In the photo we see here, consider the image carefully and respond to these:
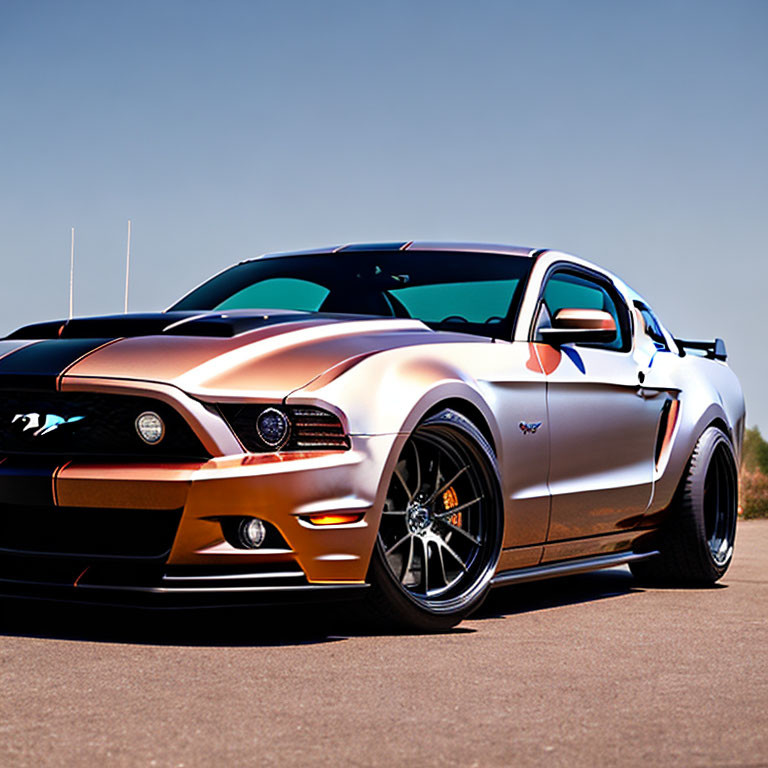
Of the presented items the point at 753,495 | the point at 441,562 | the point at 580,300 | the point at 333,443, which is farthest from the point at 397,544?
the point at 753,495

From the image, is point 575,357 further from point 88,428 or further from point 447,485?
point 88,428

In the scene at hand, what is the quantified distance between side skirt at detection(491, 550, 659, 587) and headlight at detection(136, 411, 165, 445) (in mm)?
1462

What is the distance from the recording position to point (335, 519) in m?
4.43

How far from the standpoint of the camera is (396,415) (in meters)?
4.61

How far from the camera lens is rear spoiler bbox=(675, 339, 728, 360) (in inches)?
308

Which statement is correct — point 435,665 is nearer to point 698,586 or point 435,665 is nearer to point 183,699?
point 183,699

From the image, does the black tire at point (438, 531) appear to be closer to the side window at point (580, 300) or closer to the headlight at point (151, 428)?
the headlight at point (151, 428)

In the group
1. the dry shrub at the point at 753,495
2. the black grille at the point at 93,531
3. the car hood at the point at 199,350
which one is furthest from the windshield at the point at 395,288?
the dry shrub at the point at 753,495

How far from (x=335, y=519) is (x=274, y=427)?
0.35m

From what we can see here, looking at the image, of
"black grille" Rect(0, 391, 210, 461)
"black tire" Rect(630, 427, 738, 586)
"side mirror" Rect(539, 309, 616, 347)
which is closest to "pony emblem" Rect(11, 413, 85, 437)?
"black grille" Rect(0, 391, 210, 461)

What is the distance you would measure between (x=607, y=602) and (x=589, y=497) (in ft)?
2.02

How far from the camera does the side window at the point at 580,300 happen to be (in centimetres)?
602

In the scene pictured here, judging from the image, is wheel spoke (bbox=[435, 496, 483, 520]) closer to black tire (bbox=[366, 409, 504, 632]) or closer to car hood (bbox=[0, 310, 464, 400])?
black tire (bbox=[366, 409, 504, 632])

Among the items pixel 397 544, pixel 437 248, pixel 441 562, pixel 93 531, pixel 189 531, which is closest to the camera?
pixel 189 531
